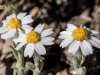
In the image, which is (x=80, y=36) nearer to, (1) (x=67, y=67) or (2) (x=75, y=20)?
(1) (x=67, y=67)

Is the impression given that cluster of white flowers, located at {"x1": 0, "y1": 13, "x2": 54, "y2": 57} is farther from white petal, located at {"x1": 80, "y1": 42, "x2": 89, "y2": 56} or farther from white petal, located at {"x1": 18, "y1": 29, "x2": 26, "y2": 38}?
white petal, located at {"x1": 80, "y1": 42, "x2": 89, "y2": 56}

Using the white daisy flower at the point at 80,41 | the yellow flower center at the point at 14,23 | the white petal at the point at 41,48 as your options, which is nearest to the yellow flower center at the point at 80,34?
the white daisy flower at the point at 80,41

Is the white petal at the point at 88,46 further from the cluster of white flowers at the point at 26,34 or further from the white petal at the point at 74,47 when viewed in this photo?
the cluster of white flowers at the point at 26,34

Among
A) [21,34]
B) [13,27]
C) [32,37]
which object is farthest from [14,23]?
[32,37]

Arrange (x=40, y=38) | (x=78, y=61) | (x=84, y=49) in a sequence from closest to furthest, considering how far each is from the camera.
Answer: (x=84, y=49), (x=40, y=38), (x=78, y=61)

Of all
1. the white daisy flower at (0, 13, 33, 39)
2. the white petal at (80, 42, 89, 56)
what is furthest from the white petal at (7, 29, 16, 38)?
the white petal at (80, 42, 89, 56)

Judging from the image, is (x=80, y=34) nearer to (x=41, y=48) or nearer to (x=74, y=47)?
(x=74, y=47)
